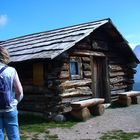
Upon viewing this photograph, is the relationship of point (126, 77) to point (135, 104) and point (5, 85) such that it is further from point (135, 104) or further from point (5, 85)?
point (5, 85)

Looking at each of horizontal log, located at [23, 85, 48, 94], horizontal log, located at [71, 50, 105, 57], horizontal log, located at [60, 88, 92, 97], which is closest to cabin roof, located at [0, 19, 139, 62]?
horizontal log, located at [71, 50, 105, 57]

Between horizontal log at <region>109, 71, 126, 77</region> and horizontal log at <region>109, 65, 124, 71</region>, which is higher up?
horizontal log at <region>109, 65, 124, 71</region>

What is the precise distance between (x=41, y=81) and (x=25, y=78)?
4.05ft

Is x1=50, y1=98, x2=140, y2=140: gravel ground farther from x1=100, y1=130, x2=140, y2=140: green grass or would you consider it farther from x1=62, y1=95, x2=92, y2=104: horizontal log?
x1=62, y1=95, x2=92, y2=104: horizontal log

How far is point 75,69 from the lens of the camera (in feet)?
46.3

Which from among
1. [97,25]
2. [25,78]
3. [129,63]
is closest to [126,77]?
[129,63]

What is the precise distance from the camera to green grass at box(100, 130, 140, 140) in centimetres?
925

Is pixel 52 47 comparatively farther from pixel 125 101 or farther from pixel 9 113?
pixel 9 113

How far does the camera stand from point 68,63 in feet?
44.2

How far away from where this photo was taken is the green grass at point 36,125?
383 inches

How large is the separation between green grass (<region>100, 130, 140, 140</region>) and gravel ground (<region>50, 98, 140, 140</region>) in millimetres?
236

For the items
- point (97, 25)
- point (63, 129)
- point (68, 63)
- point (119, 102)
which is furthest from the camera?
point (119, 102)

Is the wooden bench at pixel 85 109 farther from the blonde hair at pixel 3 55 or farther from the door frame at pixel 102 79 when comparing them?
the blonde hair at pixel 3 55

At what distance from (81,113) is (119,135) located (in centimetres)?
277
